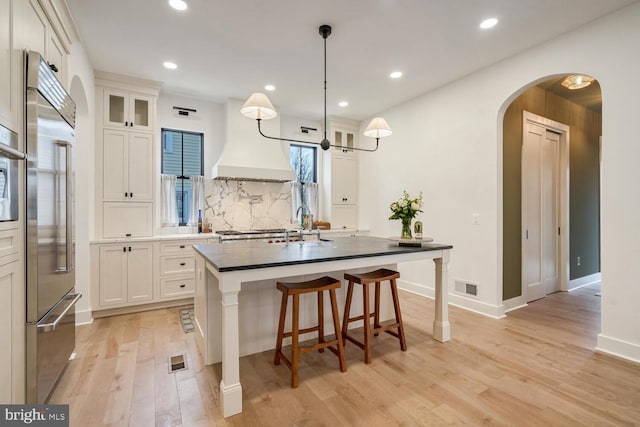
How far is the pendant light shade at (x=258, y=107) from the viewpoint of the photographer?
236cm

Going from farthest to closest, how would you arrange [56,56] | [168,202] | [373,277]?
[168,202] → [373,277] → [56,56]

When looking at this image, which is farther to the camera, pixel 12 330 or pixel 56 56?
pixel 56 56

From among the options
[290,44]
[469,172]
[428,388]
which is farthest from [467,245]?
[290,44]

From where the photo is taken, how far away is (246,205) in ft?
16.3

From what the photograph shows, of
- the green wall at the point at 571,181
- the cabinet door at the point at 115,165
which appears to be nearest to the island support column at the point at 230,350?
the cabinet door at the point at 115,165

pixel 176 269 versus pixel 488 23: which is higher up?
pixel 488 23

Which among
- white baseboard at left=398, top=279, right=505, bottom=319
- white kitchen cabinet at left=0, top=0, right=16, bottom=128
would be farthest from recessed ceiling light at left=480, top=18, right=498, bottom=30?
white kitchen cabinet at left=0, top=0, right=16, bottom=128

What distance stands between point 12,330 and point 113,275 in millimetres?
2241

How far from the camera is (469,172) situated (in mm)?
3701

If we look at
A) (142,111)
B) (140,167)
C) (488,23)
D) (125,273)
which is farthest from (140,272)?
(488,23)

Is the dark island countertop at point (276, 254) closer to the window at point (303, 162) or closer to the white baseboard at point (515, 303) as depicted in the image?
the white baseboard at point (515, 303)

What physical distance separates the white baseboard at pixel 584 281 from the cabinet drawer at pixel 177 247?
5.59 m

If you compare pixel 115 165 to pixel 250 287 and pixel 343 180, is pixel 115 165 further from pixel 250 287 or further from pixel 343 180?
pixel 343 180

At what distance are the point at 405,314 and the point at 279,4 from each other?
340 centimetres
